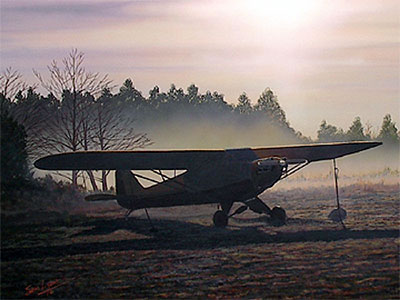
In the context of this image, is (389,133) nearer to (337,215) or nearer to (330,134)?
(330,134)

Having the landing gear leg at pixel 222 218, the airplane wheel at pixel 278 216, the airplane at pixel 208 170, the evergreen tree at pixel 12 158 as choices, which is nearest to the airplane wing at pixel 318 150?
the airplane at pixel 208 170

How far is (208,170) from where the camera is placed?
1764 cm

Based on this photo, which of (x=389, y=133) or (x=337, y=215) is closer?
(x=337, y=215)

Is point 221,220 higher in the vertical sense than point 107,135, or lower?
lower

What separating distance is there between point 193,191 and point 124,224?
8.13 ft

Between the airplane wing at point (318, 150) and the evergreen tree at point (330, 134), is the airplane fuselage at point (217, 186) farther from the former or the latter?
the evergreen tree at point (330, 134)

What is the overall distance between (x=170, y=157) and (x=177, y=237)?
2.33m

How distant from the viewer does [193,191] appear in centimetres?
1791

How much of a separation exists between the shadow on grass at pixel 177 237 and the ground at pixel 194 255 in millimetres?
28

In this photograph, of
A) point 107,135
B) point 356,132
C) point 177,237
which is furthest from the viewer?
point 356,132

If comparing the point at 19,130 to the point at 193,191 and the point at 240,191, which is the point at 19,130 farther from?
the point at 240,191
